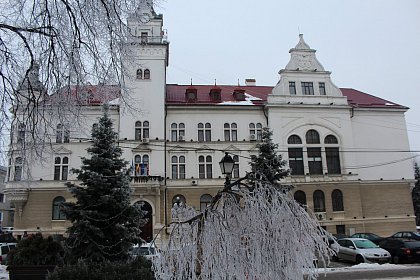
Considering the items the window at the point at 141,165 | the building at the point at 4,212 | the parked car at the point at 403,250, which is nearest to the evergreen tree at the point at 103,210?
the parked car at the point at 403,250

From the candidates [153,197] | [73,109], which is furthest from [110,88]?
[153,197]

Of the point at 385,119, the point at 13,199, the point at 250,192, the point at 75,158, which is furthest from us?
the point at 385,119

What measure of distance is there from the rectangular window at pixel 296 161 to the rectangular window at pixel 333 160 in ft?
8.90

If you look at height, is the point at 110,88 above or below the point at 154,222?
above

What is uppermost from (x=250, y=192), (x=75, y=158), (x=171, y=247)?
(x=75, y=158)

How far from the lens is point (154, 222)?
31.1 meters

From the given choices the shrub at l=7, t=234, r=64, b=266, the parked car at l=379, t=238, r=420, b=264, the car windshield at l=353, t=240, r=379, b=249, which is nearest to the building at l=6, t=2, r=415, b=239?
the parked car at l=379, t=238, r=420, b=264

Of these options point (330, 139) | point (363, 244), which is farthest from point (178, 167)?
point (363, 244)

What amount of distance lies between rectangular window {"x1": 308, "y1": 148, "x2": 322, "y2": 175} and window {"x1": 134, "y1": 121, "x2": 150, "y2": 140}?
1559cm

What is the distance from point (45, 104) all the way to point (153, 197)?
24.4 metres

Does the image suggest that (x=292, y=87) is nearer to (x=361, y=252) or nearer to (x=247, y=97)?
(x=247, y=97)

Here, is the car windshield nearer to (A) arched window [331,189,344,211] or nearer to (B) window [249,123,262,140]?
(A) arched window [331,189,344,211]

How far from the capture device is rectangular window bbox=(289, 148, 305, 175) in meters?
34.3

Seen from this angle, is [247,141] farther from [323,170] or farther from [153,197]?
[153,197]
